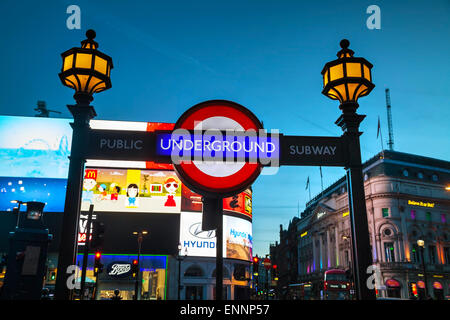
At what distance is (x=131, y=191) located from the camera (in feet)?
141

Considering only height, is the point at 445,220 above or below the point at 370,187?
below

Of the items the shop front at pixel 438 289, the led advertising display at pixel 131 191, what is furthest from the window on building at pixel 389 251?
the led advertising display at pixel 131 191

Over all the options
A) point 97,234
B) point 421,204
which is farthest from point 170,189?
point 421,204

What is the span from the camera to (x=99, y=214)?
137 feet

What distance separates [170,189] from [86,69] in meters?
40.4

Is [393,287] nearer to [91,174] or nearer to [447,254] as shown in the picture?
[447,254]

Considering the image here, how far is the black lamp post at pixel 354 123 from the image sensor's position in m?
3.81

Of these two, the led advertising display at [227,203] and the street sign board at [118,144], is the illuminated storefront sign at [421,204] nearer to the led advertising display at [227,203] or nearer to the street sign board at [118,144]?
the led advertising display at [227,203]

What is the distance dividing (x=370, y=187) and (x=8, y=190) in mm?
52402

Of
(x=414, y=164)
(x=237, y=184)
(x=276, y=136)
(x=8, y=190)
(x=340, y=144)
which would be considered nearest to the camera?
(x=237, y=184)

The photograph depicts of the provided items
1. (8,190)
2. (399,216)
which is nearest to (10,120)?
(8,190)

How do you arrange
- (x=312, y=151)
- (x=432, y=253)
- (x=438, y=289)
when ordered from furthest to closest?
(x=432, y=253) < (x=438, y=289) < (x=312, y=151)

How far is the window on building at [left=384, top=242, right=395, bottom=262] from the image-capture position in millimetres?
58500
